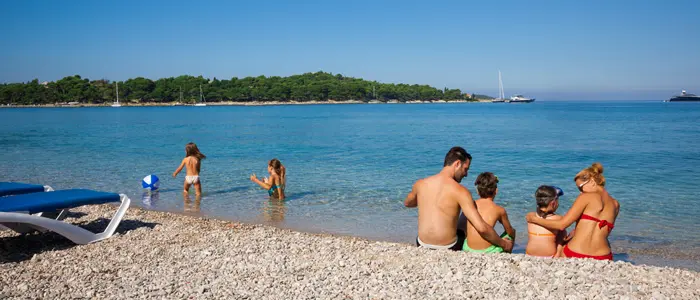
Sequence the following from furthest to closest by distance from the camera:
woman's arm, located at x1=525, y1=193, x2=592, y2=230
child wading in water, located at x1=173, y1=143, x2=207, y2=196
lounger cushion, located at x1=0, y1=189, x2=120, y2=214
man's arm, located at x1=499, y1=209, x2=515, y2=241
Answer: child wading in water, located at x1=173, y1=143, x2=207, y2=196 → lounger cushion, located at x1=0, y1=189, x2=120, y2=214 → man's arm, located at x1=499, y1=209, x2=515, y2=241 → woman's arm, located at x1=525, y1=193, x2=592, y2=230

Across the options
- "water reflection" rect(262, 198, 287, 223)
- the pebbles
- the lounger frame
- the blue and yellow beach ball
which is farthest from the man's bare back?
the blue and yellow beach ball

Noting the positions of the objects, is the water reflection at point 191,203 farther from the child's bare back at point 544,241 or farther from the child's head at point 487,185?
the child's bare back at point 544,241

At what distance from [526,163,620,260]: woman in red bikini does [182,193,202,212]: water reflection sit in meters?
7.60

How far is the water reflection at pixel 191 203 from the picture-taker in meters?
11.4

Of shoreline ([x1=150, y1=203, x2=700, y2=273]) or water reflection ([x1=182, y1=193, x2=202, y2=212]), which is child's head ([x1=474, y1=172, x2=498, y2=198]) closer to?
shoreline ([x1=150, y1=203, x2=700, y2=273])

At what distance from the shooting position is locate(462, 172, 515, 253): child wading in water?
6168mm

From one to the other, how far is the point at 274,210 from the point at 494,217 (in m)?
5.96

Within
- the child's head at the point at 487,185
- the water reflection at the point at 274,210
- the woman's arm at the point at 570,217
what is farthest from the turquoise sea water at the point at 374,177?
the child's head at the point at 487,185

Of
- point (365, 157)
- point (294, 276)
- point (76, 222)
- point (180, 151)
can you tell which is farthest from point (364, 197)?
point (180, 151)

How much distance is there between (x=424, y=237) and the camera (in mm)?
6262

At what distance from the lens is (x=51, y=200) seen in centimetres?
711

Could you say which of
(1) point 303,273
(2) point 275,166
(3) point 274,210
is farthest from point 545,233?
(2) point 275,166

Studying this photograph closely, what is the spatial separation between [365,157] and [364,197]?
10544mm

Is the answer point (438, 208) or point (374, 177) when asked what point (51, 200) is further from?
point (374, 177)
